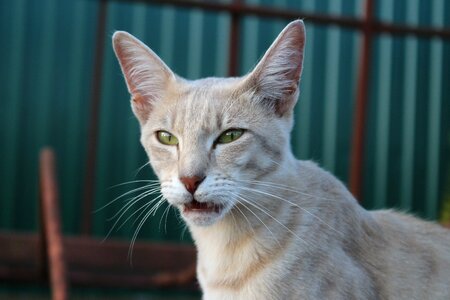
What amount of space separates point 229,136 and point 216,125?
5 centimetres

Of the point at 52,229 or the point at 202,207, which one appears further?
the point at 52,229

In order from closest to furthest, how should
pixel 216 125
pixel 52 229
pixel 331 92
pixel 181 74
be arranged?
pixel 216 125
pixel 52 229
pixel 181 74
pixel 331 92

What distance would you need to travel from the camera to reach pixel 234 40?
436 cm

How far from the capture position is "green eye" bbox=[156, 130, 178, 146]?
8.18ft

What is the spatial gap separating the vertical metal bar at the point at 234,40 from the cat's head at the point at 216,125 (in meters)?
1.65

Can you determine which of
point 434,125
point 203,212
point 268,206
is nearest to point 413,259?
point 268,206

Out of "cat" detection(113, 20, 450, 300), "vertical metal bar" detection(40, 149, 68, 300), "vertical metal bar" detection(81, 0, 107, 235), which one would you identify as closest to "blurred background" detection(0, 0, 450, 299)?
"vertical metal bar" detection(81, 0, 107, 235)

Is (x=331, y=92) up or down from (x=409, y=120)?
up

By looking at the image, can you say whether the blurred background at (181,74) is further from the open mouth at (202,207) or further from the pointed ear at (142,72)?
the open mouth at (202,207)

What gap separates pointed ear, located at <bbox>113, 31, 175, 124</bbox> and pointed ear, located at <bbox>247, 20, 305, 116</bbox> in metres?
0.34

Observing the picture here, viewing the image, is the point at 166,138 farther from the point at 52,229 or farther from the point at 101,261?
the point at 101,261

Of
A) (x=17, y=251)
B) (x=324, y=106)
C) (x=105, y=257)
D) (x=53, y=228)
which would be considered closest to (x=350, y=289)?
(x=53, y=228)

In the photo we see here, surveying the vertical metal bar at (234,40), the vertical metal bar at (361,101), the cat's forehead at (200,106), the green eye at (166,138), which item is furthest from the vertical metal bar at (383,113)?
the green eye at (166,138)

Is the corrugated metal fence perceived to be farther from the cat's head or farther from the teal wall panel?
the cat's head
